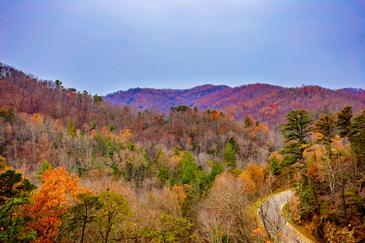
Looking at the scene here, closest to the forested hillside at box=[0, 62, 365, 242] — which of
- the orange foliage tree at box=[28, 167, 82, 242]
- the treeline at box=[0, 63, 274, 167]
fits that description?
the orange foliage tree at box=[28, 167, 82, 242]

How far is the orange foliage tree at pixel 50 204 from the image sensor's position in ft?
57.2

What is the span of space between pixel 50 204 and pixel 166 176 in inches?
1513

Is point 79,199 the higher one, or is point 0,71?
point 0,71

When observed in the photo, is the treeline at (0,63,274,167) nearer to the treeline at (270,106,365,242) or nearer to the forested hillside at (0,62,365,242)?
the forested hillside at (0,62,365,242)

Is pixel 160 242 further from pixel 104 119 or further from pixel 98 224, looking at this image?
pixel 104 119

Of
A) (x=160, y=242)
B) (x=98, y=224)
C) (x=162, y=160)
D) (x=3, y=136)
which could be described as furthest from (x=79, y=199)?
(x=3, y=136)

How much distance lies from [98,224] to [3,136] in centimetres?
6725

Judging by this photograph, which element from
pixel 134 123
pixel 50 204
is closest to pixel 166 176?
pixel 50 204

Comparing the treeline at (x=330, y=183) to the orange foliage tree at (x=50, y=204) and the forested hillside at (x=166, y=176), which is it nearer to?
the forested hillside at (x=166, y=176)

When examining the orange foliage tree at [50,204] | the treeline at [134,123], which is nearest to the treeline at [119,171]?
the orange foliage tree at [50,204]

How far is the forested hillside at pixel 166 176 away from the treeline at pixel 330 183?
9cm

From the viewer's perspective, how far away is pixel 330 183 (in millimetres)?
23062

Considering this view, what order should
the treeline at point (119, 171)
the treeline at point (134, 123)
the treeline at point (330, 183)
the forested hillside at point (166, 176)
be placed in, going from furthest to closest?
the treeline at point (134, 123)
the treeline at point (330, 183)
the forested hillside at point (166, 176)
the treeline at point (119, 171)

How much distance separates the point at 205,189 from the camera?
43.3m
